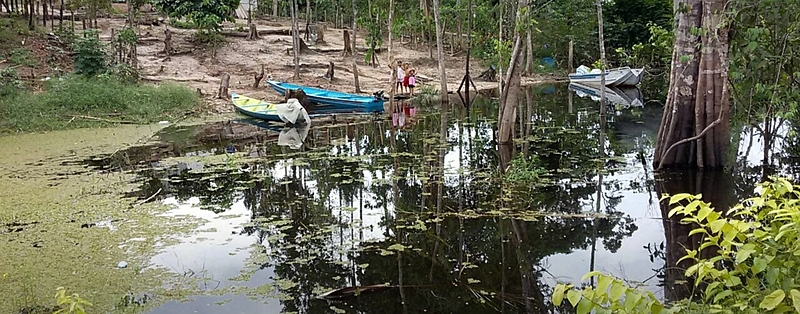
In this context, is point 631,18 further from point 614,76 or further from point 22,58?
point 22,58

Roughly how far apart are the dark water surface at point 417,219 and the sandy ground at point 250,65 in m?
7.23

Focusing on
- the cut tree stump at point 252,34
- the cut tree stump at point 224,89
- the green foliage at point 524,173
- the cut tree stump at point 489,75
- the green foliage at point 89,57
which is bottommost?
the green foliage at point 524,173

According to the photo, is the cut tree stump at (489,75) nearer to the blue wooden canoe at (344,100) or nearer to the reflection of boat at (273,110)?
the blue wooden canoe at (344,100)

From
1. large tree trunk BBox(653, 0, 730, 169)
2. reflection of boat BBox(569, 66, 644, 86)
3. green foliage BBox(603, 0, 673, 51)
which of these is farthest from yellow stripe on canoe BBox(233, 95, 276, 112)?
green foliage BBox(603, 0, 673, 51)

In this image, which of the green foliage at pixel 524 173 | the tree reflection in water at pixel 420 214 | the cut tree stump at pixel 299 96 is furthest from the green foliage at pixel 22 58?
the green foliage at pixel 524 173

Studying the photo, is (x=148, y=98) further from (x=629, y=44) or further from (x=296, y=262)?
(x=629, y=44)

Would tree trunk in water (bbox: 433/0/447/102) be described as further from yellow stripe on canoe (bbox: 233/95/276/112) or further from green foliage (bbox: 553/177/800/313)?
green foliage (bbox: 553/177/800/313)

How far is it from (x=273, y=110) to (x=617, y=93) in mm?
12895

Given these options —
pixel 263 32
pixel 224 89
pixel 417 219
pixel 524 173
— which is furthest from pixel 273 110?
pixel 263 32

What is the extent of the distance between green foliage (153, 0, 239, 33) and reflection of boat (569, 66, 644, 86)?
13.4 m

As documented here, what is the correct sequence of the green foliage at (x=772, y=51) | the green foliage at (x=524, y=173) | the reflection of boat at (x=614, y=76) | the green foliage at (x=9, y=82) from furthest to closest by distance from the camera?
the reflection of boat at (x=614, y=76) < the green foliage at (x=9, y=82) < the green foliage at (x=524, y=173) < the green foliage at (x=772, y=51)

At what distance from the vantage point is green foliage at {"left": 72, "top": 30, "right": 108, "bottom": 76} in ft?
49.9

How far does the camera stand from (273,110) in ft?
47.8

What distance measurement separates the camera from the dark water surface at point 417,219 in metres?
4.64
